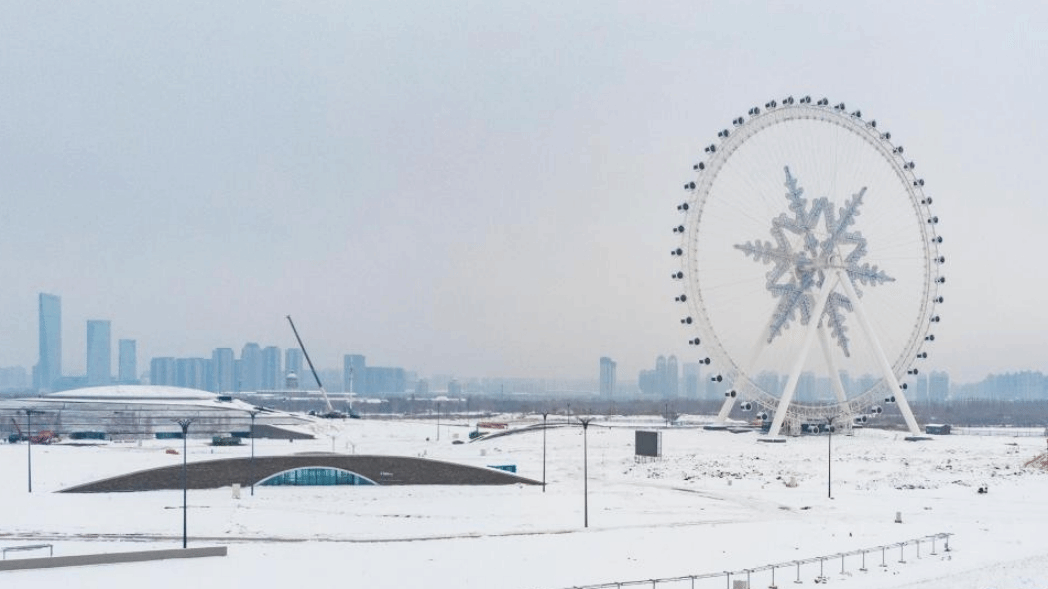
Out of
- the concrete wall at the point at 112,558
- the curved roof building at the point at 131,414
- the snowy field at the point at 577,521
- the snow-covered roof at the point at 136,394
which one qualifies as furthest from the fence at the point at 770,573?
the snow-covered roof at the point at 136,394

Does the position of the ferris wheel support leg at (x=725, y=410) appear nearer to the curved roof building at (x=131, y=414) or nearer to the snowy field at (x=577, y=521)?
the snowy field at (x=577, y=521)

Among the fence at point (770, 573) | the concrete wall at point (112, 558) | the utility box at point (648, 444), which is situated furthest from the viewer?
the utility box at point (648, 444)

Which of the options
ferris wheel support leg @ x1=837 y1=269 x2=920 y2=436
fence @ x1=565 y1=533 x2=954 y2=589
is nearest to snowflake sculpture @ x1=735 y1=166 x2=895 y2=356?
ferris wheel support leg @ x1=837 y1=269 x2=920 y2=436

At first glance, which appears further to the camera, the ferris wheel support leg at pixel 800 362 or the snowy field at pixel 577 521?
the ferris wheel support leg at pixel 800 362

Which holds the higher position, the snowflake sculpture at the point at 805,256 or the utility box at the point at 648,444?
the snowflake sculpture at the point at 805,256

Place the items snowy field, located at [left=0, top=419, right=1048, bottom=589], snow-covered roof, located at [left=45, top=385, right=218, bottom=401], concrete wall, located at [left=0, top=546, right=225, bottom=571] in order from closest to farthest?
1. concrete wall, located at [left=0, top=546, right=225, bottom=571]
2. snowy field, located at [left=0, top=419, right=1048, bottom=589]
3. snow-covered roof, located at [left=45, top=385, right=218, bottom=401]

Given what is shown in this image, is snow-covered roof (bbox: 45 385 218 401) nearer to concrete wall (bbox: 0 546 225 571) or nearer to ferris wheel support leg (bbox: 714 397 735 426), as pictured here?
ferris wheel support leg (bbox: 714 397 735 426)

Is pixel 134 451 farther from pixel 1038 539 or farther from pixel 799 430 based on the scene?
pixel 1038 539
